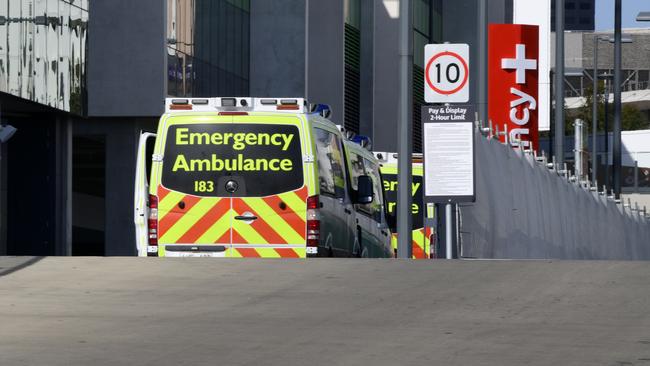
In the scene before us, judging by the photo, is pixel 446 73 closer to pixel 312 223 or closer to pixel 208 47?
pixel 312 223

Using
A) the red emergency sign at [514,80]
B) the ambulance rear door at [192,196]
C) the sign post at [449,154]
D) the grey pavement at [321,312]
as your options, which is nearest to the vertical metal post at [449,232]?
the sign post at [449,154]

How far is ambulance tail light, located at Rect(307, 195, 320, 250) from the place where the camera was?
56.1 ft

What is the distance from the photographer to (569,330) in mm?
10500

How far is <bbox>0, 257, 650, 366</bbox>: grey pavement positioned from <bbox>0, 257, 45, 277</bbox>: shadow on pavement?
2cm

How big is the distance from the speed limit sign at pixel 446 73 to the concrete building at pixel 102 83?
1011 centimetres

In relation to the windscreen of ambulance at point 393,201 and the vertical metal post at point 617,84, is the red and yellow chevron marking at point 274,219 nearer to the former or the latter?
the windscreen of ambulance at point 393,201

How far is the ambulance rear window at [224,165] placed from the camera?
17109 millimetres

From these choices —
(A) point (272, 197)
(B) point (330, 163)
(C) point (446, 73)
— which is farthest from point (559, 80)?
(A) point (272, 197)

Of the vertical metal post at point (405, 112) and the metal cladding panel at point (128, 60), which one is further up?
the metal cladding panel at point (128, 60)

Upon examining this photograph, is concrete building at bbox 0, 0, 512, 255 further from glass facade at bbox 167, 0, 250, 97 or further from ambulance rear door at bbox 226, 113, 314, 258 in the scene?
ambulance rear door at bbox 226, 113, 314, 258

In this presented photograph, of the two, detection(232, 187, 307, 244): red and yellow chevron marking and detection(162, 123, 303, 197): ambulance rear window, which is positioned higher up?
detection(162, 123, 303, 197): ambulance rear window

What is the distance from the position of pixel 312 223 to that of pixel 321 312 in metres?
5.66

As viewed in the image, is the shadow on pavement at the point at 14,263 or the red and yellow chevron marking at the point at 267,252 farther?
the red and yellow chevron marking at the point at 267,252

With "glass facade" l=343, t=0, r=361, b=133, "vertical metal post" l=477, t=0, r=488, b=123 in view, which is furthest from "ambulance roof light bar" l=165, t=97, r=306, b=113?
"glass facade" l=343, t=0, r=361, b=133
